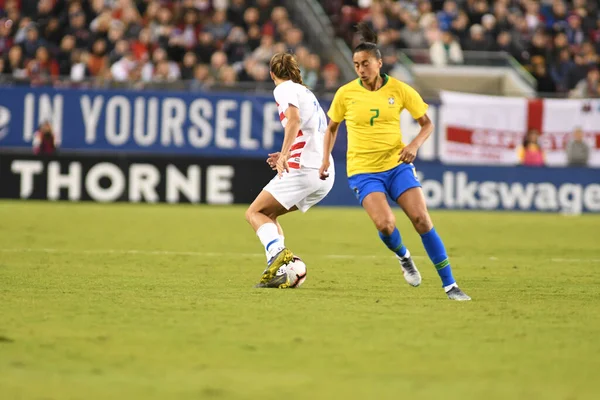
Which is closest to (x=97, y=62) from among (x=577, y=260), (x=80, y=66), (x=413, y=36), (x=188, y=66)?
(x=80, y=66)

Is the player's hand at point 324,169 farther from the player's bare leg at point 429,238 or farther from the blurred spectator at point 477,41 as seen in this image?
the blurred spectator at point 477,41

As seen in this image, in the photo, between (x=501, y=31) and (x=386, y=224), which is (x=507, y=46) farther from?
(x=386, y=224)

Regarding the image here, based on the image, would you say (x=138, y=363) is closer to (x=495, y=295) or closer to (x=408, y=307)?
(x=408, y=307)

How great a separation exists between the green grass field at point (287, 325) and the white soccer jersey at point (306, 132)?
46.0 inches

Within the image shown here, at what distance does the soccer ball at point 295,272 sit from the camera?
997 centimetres

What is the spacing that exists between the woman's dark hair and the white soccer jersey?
0.77 m

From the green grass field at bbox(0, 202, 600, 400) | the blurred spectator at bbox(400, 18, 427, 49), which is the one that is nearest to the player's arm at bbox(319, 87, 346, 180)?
the green grass field at bbox(0, 202, 600, 400)

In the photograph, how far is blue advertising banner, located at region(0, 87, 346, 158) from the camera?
2411 centimetres

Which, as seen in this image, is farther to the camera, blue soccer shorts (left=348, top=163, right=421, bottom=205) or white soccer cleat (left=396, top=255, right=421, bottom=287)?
white soccer cleat (left=396, top=255, right=421, bottom=287)

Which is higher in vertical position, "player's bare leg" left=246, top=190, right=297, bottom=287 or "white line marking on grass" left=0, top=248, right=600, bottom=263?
"player's bare leg" left=246, top=190, right=297, bottom=287

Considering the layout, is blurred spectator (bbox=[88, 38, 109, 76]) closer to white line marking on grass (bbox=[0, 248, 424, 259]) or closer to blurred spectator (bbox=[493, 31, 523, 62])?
blurred spectator (bbox=[493, 31, 523, 62])

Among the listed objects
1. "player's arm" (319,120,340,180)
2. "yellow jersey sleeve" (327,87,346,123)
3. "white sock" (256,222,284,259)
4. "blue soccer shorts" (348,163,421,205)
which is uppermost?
"yellow jersey sleeve" (327,87,346,123)

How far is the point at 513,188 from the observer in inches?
945

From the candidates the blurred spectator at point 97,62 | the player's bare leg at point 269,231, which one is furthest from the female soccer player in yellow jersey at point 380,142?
the blurred spectator at point 97,62
